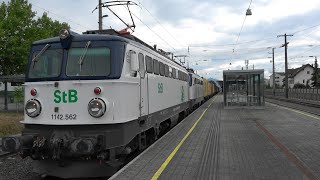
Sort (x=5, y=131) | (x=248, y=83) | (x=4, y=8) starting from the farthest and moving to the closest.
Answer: (x=248, y=83) → (x=4, y=8) → (x=5, y=131)

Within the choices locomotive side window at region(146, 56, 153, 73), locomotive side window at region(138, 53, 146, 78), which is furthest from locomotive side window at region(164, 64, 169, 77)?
locomotive side window at region(138, 53, 146, 78)

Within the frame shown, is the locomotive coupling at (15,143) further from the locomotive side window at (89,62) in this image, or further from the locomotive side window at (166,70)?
the locomotive side window at (166,70)

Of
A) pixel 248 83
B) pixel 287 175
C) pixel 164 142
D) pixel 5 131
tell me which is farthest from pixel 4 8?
pixel 287 175

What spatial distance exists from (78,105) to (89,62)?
0.95 meters

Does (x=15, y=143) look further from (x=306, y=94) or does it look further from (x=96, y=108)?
(x=306, y=94)

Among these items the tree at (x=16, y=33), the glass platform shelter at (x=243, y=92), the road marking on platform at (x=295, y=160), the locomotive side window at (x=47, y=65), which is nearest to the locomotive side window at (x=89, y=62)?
the locomotive side window at (x=47, y=65)

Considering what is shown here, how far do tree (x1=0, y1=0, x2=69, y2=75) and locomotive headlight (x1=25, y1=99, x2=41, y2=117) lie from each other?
22625 millimetres

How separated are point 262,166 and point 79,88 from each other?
13.6 ft

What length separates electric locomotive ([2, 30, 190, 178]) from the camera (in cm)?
722

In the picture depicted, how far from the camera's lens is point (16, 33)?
29891 millimetres

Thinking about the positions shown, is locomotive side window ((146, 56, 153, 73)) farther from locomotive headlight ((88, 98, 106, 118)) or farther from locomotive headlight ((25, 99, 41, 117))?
locomotive headlight ((25, 99, 41, 117))

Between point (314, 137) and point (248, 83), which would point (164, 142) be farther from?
point (248, 83)

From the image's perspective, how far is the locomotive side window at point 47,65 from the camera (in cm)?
781

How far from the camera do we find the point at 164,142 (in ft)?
35.7
